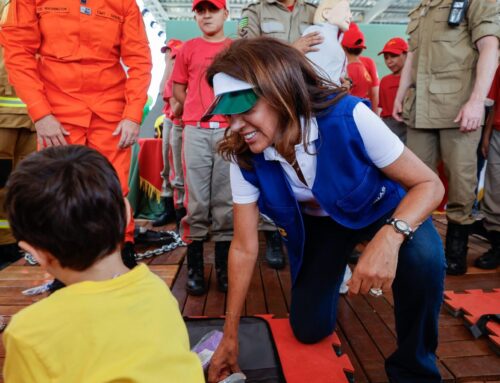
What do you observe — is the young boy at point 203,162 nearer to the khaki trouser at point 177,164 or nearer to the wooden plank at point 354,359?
the wooden plank at point 354,359

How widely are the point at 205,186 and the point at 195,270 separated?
18.0 inches

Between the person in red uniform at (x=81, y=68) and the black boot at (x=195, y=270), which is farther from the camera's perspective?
the black boot at (x=195, y=270)

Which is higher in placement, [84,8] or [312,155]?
[84,8]

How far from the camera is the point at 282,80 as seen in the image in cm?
105

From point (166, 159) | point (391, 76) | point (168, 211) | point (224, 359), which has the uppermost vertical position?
point (391, 76)

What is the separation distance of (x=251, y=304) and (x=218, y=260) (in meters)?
0.33

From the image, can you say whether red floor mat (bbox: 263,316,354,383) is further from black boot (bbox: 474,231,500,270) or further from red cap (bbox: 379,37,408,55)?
red cap (bbox: 379,37,408,55)

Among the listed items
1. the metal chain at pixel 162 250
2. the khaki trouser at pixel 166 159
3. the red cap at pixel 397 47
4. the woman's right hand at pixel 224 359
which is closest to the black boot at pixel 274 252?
the metal chain at pixel 162 250

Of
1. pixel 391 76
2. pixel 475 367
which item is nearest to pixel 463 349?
pixel 475 367

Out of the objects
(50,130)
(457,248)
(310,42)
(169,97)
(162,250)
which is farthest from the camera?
(169,97)

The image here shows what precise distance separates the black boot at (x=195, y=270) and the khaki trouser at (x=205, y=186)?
0.05 meters

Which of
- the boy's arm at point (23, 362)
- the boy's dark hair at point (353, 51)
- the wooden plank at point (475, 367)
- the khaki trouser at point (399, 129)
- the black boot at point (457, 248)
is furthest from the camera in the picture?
the boy's dark hair at point (353, 51)

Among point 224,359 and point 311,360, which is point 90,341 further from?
point 311,360

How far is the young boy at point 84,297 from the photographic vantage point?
0.64m
